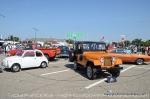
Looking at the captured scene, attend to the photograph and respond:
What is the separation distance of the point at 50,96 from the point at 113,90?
2.81 m

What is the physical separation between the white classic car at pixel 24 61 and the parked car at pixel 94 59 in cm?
323

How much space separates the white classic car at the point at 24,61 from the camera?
16078 millimetres

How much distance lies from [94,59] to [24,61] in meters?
5.82

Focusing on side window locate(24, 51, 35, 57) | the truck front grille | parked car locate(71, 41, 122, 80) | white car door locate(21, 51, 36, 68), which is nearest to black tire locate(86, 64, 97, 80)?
parked car locate(71, 41, 122, 80)

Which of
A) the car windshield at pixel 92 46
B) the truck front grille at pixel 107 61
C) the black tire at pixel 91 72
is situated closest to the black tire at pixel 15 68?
the car windshield at pixel 92 46

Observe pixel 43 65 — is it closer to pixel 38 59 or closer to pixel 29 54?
pixel 38 59

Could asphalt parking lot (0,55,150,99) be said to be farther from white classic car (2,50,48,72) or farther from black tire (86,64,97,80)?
white classic car (2,50,48,72)

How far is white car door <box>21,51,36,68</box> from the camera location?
16.8 m

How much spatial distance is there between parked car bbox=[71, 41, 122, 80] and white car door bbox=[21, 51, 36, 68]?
10.8 ft

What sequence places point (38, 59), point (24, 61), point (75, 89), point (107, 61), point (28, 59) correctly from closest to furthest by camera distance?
point (75, 89) → point (107, 61) → point (24, 61) → point (28, 59) → point (38, 59)

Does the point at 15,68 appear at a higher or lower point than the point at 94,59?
lower

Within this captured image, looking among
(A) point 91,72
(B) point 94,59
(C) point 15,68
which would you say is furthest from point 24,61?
(B) point 94,59

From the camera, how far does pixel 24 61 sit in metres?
16.8

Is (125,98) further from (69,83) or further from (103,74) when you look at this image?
(103,74)
